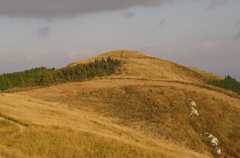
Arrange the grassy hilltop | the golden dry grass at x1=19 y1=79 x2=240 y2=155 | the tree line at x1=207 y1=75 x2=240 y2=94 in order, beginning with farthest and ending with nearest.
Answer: the tree line at x1=207 y1=75 x2=240 y2=94 < the golden dry grass at x1=19 y1=79 x2=240 y2=155 < the grassy hilltop

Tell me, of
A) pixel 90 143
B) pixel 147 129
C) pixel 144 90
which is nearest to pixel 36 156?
pixel 90 143

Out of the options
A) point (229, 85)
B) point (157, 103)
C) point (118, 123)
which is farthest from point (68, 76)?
point (229, 85)

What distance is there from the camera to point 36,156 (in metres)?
11.6

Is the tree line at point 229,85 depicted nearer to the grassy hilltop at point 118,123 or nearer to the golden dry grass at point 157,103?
the grassy hilltop at point 118,123

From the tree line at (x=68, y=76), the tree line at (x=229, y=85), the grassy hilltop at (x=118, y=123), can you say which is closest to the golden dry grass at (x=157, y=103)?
the grassy hilltop at (x=118, y=123)

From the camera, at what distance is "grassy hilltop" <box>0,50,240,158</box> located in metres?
14.6

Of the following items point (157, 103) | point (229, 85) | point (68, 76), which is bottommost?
point (157, 103)

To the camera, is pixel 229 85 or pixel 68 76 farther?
pixel 68 76

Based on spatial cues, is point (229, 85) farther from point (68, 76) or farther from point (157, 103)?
point (68, 76)

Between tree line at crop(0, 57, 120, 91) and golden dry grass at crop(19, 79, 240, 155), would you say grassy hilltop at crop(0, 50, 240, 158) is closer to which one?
golden dry grass at crop(19, 79, 240, 155)

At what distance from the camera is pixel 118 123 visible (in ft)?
103

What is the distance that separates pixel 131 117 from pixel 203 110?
13305 millimetres

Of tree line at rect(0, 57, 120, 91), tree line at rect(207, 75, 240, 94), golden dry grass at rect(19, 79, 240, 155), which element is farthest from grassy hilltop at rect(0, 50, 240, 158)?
→ tree line at rect(207, 75, 240, 94)

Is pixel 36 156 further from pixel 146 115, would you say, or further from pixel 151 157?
pixel 146 115
